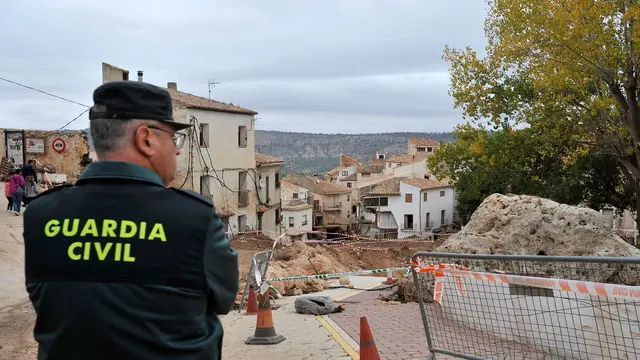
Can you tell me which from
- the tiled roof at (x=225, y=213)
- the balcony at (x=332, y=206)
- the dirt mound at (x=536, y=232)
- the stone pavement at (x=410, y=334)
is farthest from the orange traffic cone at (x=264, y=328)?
the balcony at (x=332, y=206)

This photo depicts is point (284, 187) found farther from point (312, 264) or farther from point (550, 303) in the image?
point (550, 303)

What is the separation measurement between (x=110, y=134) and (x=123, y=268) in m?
0.53

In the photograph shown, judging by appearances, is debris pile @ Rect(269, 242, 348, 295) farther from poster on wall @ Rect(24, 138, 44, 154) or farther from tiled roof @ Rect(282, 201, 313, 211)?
tiled roof @ Rect(282, 201, 313, 211)

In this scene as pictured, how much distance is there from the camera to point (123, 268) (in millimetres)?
1928

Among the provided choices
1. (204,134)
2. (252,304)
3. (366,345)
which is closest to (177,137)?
(366,345)

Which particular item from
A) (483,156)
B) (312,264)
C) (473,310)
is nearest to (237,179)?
(483,156)

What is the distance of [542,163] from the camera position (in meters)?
26.1

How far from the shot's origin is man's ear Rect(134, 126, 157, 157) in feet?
7.12

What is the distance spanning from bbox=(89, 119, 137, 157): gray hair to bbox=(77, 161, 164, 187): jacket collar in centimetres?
8

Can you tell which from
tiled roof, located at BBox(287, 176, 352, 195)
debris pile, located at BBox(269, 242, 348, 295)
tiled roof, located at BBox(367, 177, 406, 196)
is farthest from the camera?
tiled roof, located at BBox(287, 176, 352, 195)

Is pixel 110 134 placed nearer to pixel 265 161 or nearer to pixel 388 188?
→ pixel 265 161

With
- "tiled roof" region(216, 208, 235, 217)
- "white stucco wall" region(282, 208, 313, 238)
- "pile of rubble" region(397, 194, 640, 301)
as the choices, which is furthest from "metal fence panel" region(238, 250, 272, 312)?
"white stucco wall" region(282, 208, 313, 238)

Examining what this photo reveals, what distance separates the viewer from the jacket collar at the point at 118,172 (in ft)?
6.72

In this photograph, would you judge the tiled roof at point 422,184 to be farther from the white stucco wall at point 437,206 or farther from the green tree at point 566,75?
the green tree at point 566,75
